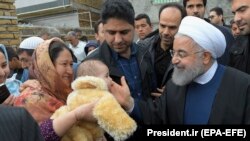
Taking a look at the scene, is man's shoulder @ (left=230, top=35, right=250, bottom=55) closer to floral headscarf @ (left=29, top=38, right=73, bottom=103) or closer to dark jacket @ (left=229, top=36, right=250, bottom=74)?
dark jacket @ (left=229, top=36, right=250, bottom=74)

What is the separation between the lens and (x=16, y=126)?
1.41m

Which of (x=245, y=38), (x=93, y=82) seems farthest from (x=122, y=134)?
(x=245, y=38)

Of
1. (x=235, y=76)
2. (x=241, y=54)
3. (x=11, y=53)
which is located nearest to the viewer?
(x=235, y=76)

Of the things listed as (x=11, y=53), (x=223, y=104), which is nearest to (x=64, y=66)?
(x=223, y=104)

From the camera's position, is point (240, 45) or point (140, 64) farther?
point (240, 45)

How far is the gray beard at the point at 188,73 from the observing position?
8.39 ft

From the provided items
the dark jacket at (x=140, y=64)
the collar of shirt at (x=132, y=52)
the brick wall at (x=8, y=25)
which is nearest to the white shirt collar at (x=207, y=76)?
the dark jacket at (x=140, y=64)

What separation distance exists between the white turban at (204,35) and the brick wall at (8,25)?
3844 millimetres

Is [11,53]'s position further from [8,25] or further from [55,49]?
[55,49]

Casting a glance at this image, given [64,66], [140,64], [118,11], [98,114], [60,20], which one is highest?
[118,11]

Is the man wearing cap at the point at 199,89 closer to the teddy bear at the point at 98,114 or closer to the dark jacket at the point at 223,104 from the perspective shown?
the dark jacket at the point at 223,104

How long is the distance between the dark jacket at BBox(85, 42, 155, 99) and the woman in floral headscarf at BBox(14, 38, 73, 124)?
37cm

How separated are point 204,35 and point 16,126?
1.72m

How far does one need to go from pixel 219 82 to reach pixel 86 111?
3.70 ft
